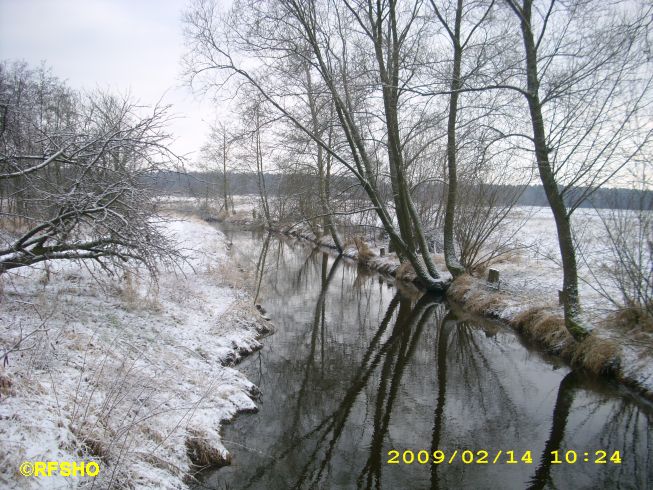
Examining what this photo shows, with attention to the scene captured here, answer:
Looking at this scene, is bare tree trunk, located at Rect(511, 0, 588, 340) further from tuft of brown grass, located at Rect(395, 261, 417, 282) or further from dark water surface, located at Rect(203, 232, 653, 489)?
tuft of brown grass, located at Rect(395, 261, 417, 282)

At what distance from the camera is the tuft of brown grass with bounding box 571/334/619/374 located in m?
6.98

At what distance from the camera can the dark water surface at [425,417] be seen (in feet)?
15.4

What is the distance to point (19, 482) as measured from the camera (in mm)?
2906

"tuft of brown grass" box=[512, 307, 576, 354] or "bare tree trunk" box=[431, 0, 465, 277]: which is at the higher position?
"bare tree trunk" box=[431, 0, 465, 277]

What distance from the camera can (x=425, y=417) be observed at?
5.91 meters

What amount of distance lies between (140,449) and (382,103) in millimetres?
12424

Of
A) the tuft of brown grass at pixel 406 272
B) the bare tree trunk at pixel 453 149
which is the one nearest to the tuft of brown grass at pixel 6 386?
the bare tree trunk at pixel 453 149

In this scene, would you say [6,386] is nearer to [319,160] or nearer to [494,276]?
[494,276]

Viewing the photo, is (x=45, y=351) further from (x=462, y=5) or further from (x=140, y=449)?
(x=462, y=5)

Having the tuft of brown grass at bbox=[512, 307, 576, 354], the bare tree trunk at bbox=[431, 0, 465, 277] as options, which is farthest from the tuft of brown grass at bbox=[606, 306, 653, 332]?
the bare tree trunk at bbox=[431, 0, 465, 277]

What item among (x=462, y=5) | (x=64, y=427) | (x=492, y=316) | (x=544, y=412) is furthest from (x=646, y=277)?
(x=462, y=5)

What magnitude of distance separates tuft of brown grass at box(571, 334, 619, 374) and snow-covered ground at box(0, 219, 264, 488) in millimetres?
6022

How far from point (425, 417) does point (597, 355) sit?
3.58 metres

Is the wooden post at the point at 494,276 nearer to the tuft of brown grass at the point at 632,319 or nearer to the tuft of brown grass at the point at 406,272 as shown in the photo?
the tuft of brown grass at the point at 406,272
